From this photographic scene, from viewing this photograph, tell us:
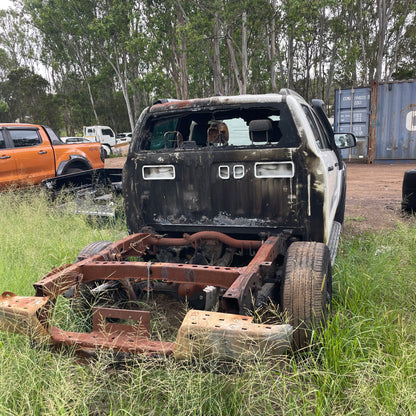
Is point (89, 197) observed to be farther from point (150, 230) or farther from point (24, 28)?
point (24, 28)

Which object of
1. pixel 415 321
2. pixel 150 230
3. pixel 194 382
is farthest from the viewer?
pixel 150 230

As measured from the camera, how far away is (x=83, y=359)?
2414mm

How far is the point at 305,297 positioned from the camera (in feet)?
7.72

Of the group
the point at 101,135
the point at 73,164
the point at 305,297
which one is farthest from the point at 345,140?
the point at 101,135

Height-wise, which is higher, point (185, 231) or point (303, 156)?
point (303, 156)

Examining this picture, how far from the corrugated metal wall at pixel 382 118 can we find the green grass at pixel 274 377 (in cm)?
1101

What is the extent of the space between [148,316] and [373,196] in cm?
780

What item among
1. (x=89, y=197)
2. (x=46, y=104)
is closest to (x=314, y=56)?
(x=46, y=104)

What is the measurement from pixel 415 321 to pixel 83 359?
232cm

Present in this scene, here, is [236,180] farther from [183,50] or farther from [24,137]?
[183,50]

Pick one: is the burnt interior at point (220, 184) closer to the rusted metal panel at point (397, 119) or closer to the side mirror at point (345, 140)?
the side mirror at point (345, 140)

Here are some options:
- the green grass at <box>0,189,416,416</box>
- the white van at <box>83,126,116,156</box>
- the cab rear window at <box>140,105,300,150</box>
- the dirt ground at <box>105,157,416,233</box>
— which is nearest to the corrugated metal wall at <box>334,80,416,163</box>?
the dirt ground at <box>105,157,416,233</box>

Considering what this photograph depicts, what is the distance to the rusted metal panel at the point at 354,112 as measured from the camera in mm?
13164

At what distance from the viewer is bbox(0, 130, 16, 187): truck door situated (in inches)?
302
